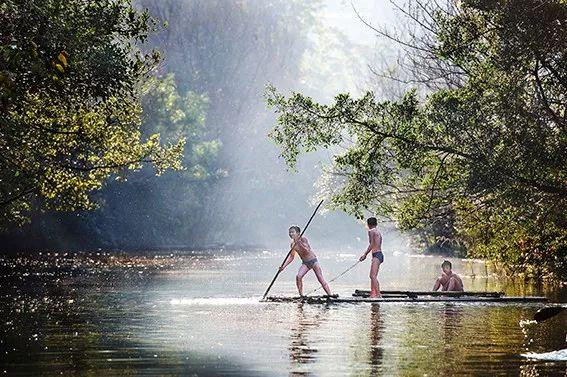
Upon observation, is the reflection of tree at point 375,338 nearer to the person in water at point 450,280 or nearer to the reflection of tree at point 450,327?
the reflection of tree at point 450,327

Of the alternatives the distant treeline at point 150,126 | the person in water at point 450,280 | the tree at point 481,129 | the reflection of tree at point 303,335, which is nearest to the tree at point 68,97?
the distant treeline at point 150,126

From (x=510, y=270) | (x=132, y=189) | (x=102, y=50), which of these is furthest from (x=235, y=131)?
(x=102, y=50)

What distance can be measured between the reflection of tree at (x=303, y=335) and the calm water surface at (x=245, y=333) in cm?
2

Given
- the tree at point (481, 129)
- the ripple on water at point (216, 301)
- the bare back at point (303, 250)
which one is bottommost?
the ripple on water at point (216, 301)

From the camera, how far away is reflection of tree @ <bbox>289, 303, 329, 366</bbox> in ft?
63.0

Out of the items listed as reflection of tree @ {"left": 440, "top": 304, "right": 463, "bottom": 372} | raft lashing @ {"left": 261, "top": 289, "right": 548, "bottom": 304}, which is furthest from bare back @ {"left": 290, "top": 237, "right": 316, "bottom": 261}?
→ reflection of tree @ {"left": 440, "top": 304, "right": 463, "bottom": 372}

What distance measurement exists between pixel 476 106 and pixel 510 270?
14446 millimetres

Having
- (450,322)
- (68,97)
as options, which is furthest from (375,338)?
(68,97)

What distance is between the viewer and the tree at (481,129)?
100ft

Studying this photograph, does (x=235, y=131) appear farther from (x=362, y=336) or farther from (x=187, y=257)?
(x=362, y=336)

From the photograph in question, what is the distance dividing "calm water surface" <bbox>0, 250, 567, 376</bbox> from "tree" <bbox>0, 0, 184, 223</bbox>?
11.5 ft

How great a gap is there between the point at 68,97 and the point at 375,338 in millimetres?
11012

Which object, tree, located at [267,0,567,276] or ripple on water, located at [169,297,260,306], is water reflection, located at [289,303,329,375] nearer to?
ripple on water, located at [169,297,260,306]

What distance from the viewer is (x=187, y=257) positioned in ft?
221
